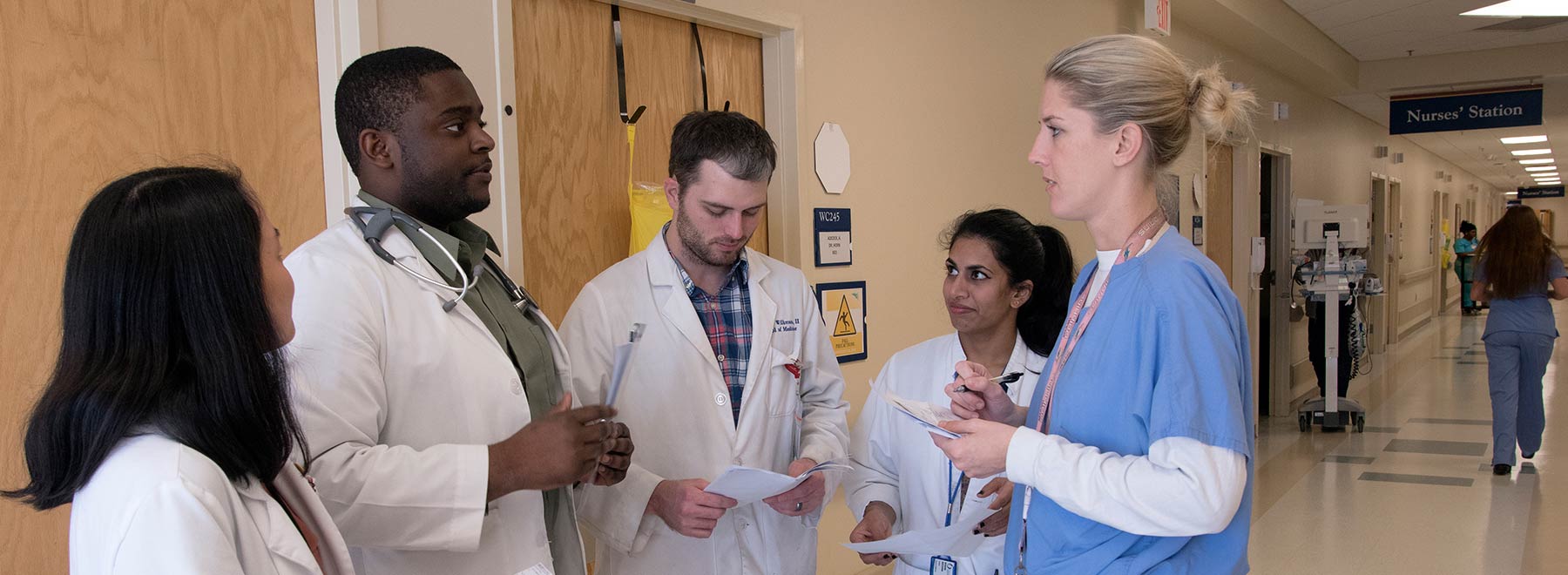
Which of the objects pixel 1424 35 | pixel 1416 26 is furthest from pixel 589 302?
pixel 1424 35

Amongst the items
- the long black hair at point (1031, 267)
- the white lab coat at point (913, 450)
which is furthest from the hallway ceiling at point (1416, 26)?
the white lab coat at point (913, 450)

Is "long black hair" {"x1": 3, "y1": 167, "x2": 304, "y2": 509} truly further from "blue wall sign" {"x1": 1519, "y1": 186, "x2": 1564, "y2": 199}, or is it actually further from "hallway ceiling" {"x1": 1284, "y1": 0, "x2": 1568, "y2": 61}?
"blue wall sign" {"x1": 1519, "y1": 186, "x2": 1564, "y2": 199}

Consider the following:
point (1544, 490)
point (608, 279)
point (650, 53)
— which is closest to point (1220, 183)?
point (1544, 490)

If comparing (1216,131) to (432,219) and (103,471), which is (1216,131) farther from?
(103,471)

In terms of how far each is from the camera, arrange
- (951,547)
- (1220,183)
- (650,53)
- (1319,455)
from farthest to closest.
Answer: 1. (1220,183)
2. (1319,455)
3. (650,53)
4. (951,547)

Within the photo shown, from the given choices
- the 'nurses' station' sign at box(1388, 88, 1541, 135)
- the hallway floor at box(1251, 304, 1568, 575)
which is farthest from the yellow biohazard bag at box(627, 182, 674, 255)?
the 'nurses' station' sign at box(1388, 88, 1541, 135)

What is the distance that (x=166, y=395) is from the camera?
0.97m

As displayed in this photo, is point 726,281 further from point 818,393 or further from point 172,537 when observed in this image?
point 172,537

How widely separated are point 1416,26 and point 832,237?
277 inches

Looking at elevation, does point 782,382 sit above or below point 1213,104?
below

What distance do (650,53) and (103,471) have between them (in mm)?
2323

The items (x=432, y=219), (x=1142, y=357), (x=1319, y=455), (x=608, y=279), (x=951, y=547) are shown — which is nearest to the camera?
(x=1142, y=357)

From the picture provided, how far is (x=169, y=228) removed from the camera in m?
0.99

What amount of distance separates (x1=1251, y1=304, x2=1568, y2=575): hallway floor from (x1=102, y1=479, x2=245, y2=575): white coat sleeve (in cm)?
453
